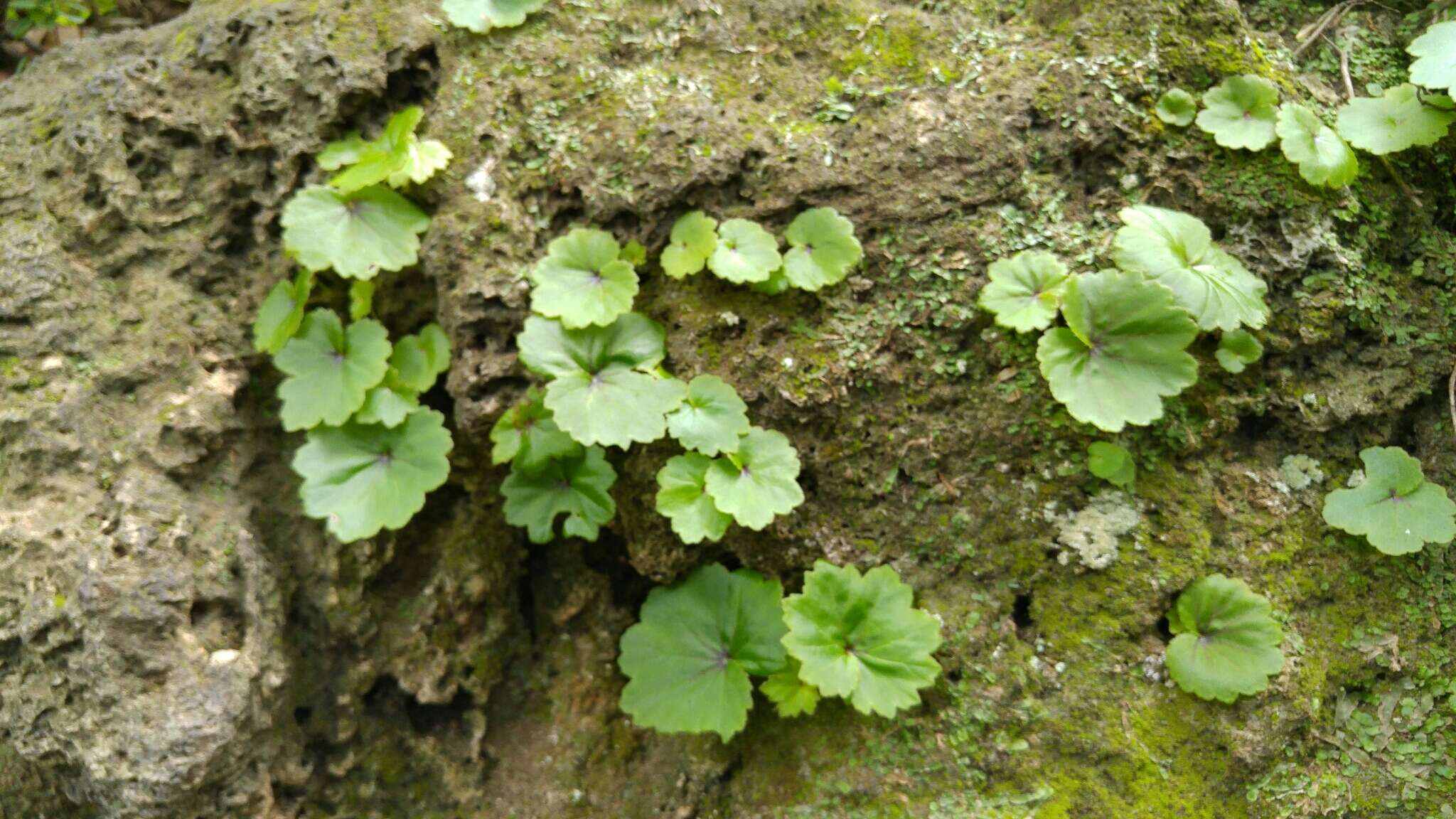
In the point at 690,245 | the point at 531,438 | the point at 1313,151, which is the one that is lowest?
the point at 531,438

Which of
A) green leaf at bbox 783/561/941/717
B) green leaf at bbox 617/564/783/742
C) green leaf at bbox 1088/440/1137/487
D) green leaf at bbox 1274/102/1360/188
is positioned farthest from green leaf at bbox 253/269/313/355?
green leaf at bbox 1274/102/1360/188

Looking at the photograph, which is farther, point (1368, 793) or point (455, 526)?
point (455, 526)

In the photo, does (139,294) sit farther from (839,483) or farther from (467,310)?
(839,483)

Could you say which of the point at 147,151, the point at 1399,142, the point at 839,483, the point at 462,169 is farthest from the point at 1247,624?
the point at 147,151

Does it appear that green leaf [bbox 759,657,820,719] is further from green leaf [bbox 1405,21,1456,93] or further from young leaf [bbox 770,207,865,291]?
green leaf [bbox 1405,21,1456,93]

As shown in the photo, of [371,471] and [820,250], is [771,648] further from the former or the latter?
[371,471]

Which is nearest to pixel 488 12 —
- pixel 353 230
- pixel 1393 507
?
pixel 353 230
